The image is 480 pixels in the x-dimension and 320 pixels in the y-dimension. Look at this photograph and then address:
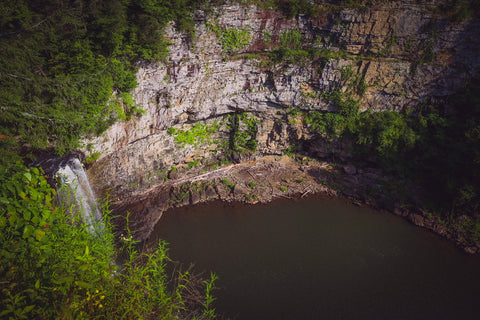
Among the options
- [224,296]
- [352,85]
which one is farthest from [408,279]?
[352,85]

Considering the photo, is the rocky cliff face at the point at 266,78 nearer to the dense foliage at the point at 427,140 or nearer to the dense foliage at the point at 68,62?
the dense foliage at the point at 427,140

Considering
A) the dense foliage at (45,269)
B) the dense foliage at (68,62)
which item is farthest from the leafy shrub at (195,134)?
the dense foliage at (45,269)

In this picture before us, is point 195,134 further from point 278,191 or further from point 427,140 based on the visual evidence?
point 427,140

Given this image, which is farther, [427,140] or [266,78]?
[266,78]

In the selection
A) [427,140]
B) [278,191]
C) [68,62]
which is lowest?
[278,191]

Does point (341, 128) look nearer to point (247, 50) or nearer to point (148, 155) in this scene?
point (247, 50)

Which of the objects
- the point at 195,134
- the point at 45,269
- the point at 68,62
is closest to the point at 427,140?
the point at 195,134

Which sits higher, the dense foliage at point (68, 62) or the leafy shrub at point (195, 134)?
the dense foliage at point (68, 62)

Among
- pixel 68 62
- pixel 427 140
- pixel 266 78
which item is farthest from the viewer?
pixel 266 78
